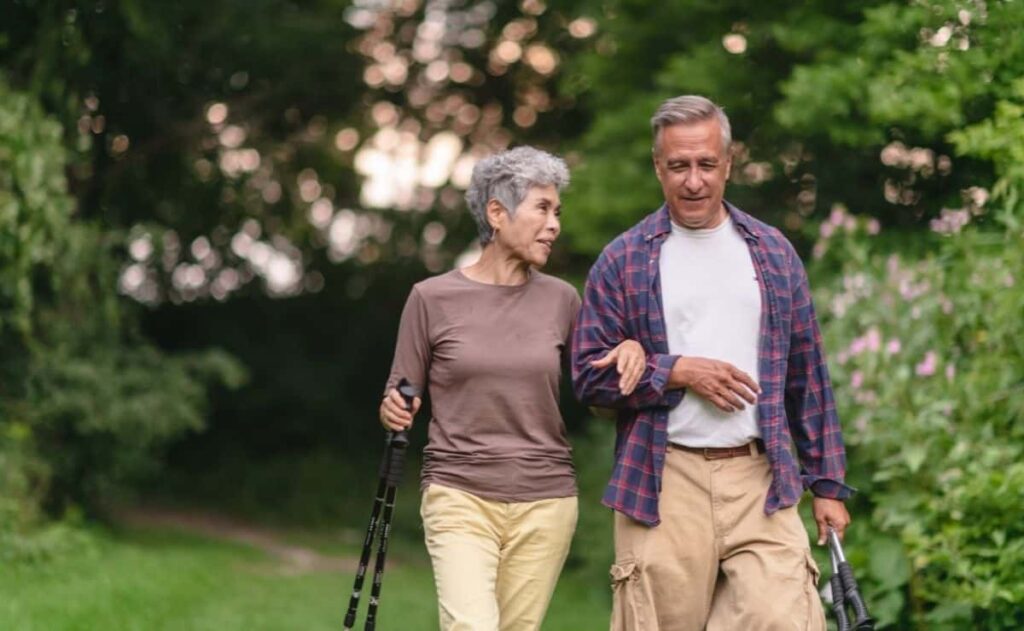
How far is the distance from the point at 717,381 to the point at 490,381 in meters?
0.78

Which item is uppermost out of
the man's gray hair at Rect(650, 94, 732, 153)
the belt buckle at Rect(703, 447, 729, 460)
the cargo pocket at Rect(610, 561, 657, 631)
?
the man's gray hair at Rect(650, 94, 732, 153)

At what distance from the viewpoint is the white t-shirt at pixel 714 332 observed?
4.27 metres

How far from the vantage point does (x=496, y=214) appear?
188 inches

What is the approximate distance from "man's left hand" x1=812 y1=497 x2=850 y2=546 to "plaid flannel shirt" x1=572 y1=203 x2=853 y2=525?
3 cm

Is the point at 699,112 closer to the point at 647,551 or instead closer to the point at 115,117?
the point at 647,551

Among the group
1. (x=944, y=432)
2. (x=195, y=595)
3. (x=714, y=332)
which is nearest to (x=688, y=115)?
(x=714, y=332)

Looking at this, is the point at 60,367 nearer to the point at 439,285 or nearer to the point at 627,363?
the point at 439,285

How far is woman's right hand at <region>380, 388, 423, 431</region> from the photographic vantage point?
459 cm

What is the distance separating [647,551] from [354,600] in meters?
0.98

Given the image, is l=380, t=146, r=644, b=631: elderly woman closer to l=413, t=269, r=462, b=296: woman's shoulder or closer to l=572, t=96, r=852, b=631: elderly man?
l=413, t=269, r=462, b=296: woman's shoulder

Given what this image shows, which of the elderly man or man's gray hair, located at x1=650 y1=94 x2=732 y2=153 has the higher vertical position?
man's gray hair, located at x1=650 y1=94 x2=732 y2=153

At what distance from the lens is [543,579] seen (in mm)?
4730

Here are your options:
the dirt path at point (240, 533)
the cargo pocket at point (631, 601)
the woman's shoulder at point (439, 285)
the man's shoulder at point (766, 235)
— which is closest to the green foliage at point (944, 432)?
the man's shoulder at point (766, 235)

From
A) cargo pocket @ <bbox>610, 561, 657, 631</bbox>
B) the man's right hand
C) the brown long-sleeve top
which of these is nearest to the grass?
the brown long-sleeve top
